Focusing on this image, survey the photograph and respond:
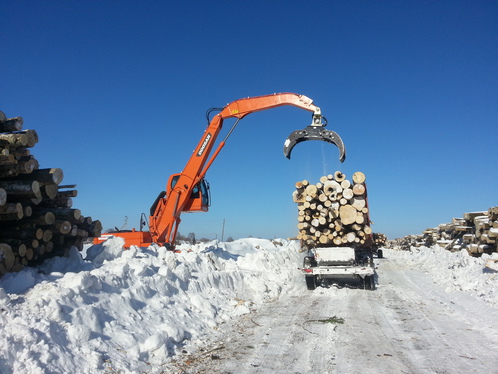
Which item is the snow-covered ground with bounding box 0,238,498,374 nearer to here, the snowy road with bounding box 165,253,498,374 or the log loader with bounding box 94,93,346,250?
the snowy road with bounding box 165,253,498,374

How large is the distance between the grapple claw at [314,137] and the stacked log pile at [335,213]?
4.05ft

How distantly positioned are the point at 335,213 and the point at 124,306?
751 cm

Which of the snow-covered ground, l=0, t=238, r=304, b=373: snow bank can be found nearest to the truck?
the snow-covered ground

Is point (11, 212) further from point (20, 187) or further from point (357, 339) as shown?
point (357, 339)

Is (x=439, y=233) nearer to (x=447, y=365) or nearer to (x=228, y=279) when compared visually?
(x=228, y=279)

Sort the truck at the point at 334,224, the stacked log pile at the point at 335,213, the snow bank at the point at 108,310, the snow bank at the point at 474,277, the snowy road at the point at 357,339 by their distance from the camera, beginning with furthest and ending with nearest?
the stacked log pile at the point at 335,213
the truck at the point at 334,224
the snow bank at the point at 474,277
the snowy road at the point at 357,339
the snow bank at the point at 108,310

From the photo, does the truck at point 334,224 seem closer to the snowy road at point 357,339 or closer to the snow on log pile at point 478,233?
the snowy road at point 357,339

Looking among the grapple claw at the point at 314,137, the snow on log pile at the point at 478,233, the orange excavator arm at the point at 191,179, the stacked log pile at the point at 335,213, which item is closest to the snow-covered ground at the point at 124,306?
the stacked log pile at the point at 335,213

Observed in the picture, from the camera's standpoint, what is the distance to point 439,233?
2884cm

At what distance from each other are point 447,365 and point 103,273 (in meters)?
5.89

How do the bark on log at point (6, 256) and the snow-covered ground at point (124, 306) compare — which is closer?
the snow-covered ground at point (124, 306)

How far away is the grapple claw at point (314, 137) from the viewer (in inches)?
435

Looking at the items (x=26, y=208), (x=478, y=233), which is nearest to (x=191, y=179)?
(x=26, y=208)

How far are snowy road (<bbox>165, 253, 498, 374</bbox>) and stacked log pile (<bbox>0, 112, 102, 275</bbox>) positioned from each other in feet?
→ 11.9
